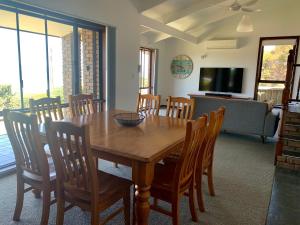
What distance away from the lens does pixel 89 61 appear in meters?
4.25

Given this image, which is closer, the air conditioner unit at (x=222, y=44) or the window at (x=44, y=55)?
the window at (x=44, y=55)

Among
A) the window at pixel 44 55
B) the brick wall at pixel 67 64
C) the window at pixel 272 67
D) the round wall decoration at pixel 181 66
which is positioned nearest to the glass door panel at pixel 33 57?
the window at pixel 44 55

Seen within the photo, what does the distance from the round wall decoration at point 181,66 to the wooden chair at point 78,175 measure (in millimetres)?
7371

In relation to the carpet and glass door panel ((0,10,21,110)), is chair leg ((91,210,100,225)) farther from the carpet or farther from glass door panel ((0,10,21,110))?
glass door panel ((0,10,21,110))

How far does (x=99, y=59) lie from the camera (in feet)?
14.3

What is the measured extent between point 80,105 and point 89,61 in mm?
1534

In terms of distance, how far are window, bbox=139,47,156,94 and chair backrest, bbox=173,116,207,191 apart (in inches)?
236

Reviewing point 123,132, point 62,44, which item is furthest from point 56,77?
point 123,132

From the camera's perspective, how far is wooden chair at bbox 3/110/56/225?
161 cm

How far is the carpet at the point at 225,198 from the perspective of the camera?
6.77 feet

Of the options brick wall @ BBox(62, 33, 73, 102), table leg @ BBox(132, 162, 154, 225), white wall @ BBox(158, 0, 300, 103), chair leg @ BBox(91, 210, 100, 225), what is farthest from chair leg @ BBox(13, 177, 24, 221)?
white wall @ BBox(158, 0, 300, 103)

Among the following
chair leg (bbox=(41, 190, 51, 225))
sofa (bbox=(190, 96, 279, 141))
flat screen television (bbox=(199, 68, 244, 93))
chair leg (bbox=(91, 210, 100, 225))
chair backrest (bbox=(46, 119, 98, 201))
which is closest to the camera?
chair backrest (bbox=(46, 119, 98, 201))

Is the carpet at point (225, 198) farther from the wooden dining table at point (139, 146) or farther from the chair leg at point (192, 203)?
the wooden dining table at point (139, 146)

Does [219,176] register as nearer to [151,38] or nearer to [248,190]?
[248,190]
